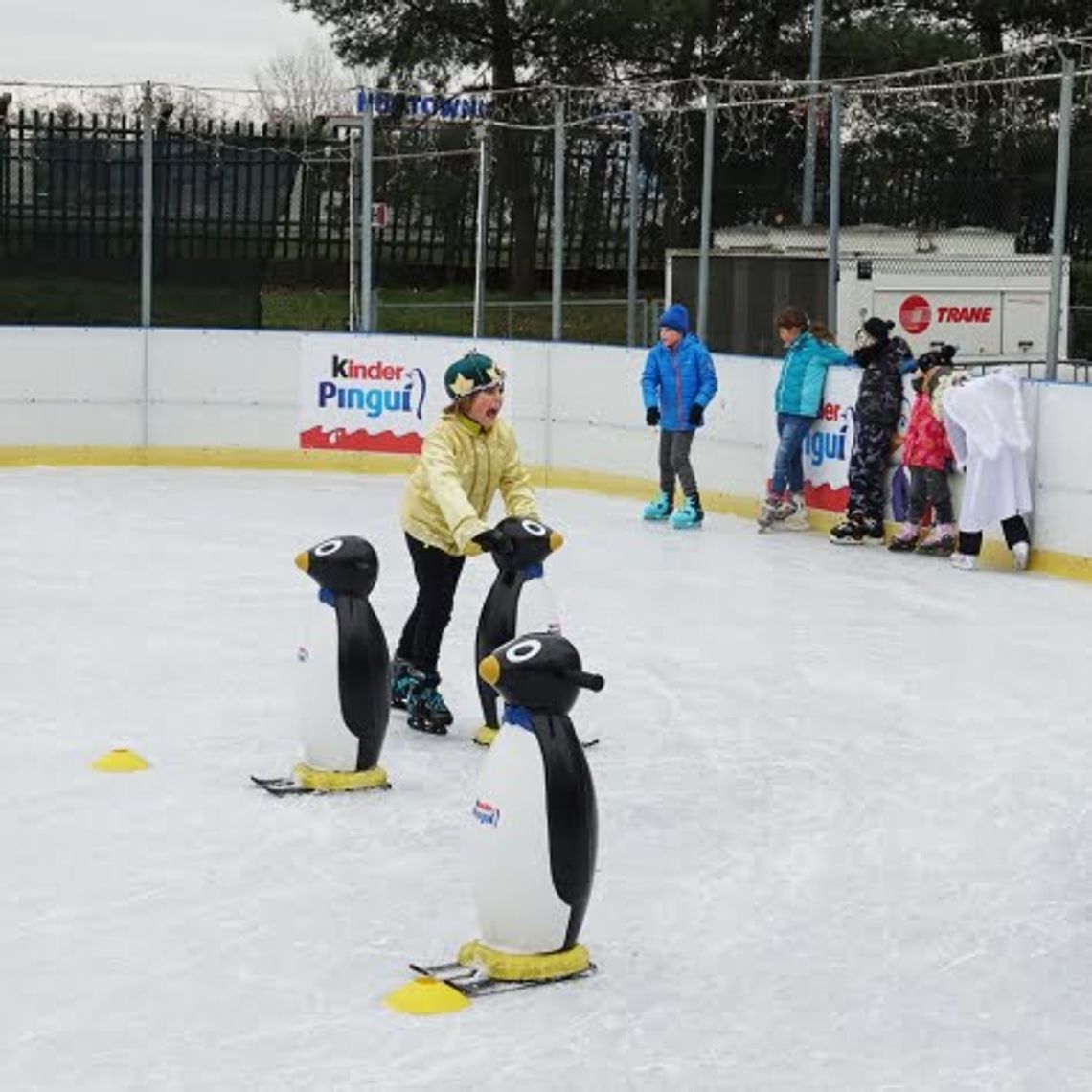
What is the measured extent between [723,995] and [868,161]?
17.2m

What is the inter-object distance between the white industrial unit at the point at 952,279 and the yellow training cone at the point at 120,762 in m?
12.7

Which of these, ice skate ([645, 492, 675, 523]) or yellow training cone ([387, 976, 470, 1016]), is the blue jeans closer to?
ice skate ([645, 492, 675, 523])

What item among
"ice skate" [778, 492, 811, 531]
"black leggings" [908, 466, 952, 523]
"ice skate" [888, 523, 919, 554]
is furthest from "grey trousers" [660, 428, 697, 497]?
"black leggings" [908, 466, 952, 523]

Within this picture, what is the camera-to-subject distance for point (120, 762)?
7.93 m

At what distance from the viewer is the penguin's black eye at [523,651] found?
5.62 m

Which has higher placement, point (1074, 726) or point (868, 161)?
point (868, 161)

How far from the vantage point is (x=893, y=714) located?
921 centimetres

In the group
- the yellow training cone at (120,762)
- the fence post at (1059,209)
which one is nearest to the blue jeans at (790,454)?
the fence post at (1059,209)

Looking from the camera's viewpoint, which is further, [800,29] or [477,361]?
[800,29]

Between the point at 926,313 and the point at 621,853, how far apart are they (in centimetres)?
1399

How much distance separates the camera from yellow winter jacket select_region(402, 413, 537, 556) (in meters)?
8.09

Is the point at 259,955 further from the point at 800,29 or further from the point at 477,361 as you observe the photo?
the point at 800,29

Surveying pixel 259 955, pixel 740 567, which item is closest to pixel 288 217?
pixel 740 567

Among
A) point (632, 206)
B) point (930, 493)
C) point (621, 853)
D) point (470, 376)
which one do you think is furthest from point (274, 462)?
point (621, 853)
